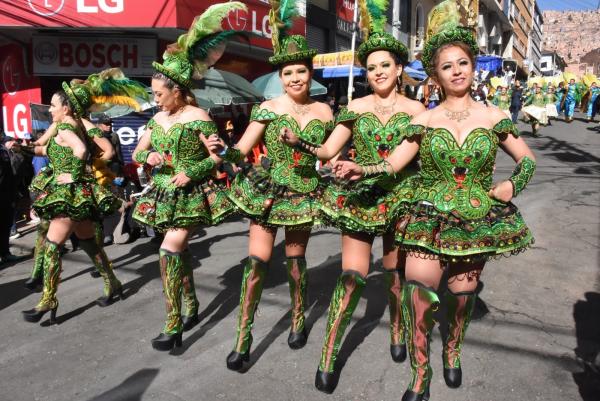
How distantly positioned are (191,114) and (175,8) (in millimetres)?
7242

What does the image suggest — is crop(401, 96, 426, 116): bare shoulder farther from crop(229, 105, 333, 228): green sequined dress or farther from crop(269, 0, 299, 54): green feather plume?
crop(269, 0, 299, 54): green feather plume

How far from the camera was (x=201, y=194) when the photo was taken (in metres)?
3.79

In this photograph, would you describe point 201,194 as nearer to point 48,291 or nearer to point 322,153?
point 322,153

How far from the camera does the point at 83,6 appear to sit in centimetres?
1009

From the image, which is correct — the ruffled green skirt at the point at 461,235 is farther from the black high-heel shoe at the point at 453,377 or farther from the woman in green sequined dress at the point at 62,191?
the woman in green sequined dress at the point at 62,191

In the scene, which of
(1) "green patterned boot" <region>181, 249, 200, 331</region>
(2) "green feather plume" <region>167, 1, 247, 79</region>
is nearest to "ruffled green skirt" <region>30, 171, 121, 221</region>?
(1) "green patterned boot" <region>181, 249, 200, 331</region>

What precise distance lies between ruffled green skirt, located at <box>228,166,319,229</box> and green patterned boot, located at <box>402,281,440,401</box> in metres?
0.84

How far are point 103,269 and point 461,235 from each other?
3510mm

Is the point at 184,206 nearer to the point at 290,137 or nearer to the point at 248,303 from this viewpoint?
the point at 248,303

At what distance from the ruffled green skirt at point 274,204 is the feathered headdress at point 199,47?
100 cm

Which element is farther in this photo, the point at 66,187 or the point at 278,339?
the point at 66,187

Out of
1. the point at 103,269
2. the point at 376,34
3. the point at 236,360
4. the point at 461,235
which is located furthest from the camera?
the point at 103,269

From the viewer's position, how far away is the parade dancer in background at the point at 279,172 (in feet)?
11.1

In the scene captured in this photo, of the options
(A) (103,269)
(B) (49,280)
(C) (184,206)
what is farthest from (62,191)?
(C) (184,206)
